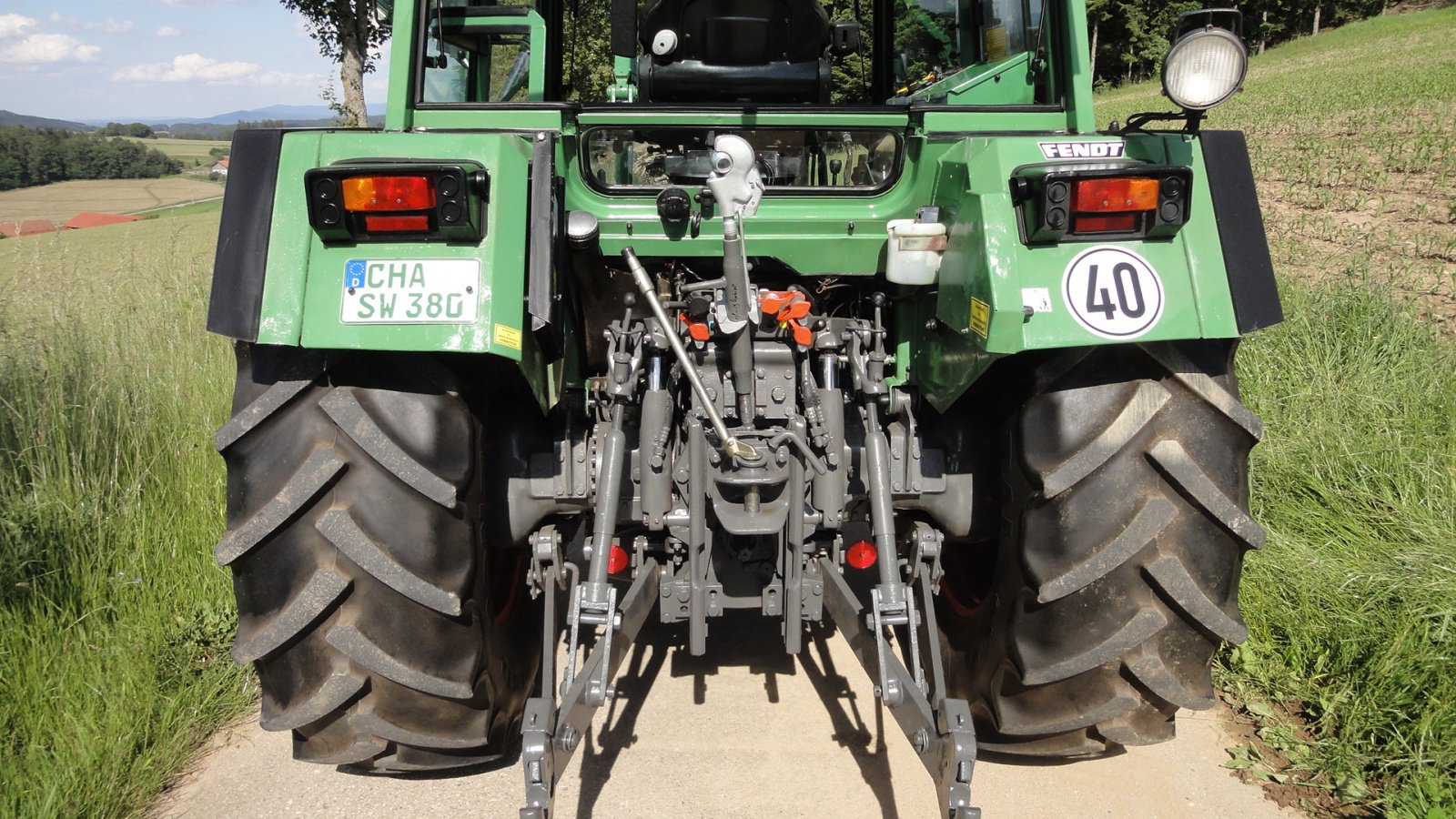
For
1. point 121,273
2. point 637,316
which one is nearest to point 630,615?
point 637,316

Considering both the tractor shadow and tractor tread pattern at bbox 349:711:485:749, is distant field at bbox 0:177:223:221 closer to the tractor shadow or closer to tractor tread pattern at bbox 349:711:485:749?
the tractor shadow

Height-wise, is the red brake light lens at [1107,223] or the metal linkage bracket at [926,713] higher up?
the red brake light lens at [1107,223]

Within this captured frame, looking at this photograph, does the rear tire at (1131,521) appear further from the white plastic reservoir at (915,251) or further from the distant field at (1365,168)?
the distant field at (1365,168)

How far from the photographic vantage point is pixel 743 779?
2775mm

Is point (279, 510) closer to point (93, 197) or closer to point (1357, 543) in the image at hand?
point (1357, 543)

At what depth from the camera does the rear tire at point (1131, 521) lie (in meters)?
2.22

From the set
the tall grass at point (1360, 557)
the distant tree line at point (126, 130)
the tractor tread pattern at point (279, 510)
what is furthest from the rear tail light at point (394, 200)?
the distant tree line at point (126, 130)

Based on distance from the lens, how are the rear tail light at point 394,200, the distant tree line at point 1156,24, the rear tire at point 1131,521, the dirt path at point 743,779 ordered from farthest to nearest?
the distant tree line at point 1156,24 < the dirt path at point 743,779 < the rear tire at point 1131,521 < the rear tail light at point 394,200

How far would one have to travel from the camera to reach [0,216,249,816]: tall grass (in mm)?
2717

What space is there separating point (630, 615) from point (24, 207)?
19.8 m

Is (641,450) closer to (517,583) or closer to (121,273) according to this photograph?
(517,583)

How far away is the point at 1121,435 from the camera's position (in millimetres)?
2209

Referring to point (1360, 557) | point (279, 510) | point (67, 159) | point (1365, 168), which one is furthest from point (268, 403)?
point (67, 159)

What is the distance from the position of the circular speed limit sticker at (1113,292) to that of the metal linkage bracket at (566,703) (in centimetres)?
123
